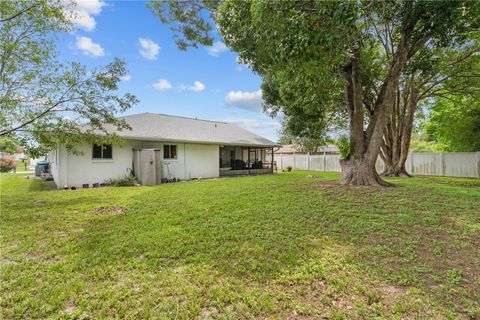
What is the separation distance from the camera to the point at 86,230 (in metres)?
4.76

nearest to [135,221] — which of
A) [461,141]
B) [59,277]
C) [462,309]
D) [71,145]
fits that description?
[59,277]

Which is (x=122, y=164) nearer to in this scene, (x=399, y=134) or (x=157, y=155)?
(x=157, y=155)

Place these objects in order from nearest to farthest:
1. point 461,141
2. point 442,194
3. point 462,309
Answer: point 462,309 < point 442,194 < point 461,141

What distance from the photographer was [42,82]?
7328mm

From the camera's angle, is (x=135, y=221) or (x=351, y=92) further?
(x=351, y=92)

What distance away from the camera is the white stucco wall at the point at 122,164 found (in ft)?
34.8

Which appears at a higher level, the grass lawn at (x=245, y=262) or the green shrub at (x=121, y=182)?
the green shrub at (x=121, y=182)

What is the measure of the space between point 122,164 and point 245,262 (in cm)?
1068

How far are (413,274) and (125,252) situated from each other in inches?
154

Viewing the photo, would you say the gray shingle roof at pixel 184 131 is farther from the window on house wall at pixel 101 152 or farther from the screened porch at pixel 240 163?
the screened porch at pixel 240 163

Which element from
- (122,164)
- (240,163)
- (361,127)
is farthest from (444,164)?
(122,164)

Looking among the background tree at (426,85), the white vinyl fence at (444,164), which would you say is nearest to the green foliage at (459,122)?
the background tree at (426,85)

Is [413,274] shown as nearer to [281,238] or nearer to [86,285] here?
[281,238]

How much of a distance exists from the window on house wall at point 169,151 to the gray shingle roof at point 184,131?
2.17ft
